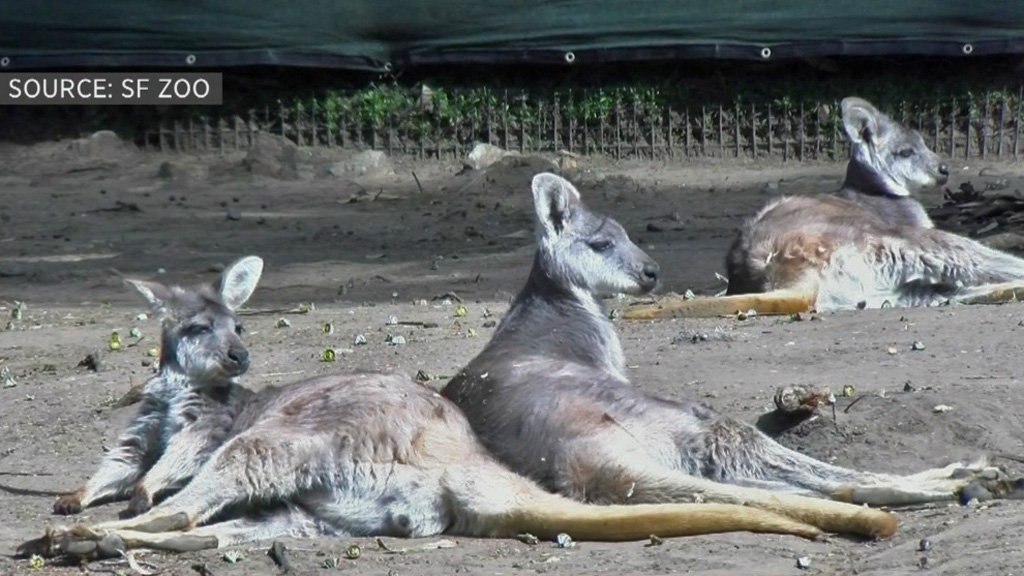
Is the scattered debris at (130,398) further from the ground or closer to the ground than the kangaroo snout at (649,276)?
closer to the ground

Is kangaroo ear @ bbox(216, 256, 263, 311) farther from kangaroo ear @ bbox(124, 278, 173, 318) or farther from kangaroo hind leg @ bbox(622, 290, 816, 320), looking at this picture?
kangaroo hind leg @ bbox(622, 290, 816, 320)

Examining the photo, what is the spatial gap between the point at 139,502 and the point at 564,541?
1291mm

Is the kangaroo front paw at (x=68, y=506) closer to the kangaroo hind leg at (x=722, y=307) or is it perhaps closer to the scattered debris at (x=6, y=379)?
the scattered debris at (x=6, y=379)

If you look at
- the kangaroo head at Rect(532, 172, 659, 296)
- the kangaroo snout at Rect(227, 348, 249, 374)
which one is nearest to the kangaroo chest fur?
the kangaroo head at Rect(532, 172, 659, 296)

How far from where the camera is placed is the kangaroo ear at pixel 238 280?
6297mm

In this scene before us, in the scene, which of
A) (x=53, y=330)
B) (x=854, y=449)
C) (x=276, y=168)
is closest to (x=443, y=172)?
(x=276, y=168)

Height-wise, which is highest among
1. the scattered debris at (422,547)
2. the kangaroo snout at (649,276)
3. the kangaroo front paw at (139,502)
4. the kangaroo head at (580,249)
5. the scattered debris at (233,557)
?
the kangaroo head at (580,249)

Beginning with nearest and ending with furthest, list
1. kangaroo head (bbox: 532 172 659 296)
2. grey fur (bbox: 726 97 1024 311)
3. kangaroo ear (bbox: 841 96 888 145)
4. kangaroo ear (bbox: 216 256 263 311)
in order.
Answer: kangaroo ear (bbox: 216 256 263 311), kangaroo head (bbox: 532 172 659 296), grey fur (bbox: 726 97 1024 311), kangaroo ear (bbox: 841 96 888 145)

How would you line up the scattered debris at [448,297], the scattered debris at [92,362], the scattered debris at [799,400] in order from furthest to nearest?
1. the scattered debris at [448,297]
2. the scattered debris at [92,362]
3. the scattered debris at [799,400]

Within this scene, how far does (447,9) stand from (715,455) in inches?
292

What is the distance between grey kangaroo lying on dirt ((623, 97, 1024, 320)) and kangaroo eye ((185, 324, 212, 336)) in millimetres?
2701

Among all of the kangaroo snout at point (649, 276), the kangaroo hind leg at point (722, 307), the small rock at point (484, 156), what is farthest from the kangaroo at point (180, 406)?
the small rock at point (484, 156)

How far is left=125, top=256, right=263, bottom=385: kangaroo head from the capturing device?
5.88 metres

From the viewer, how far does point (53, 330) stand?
29.6ft
